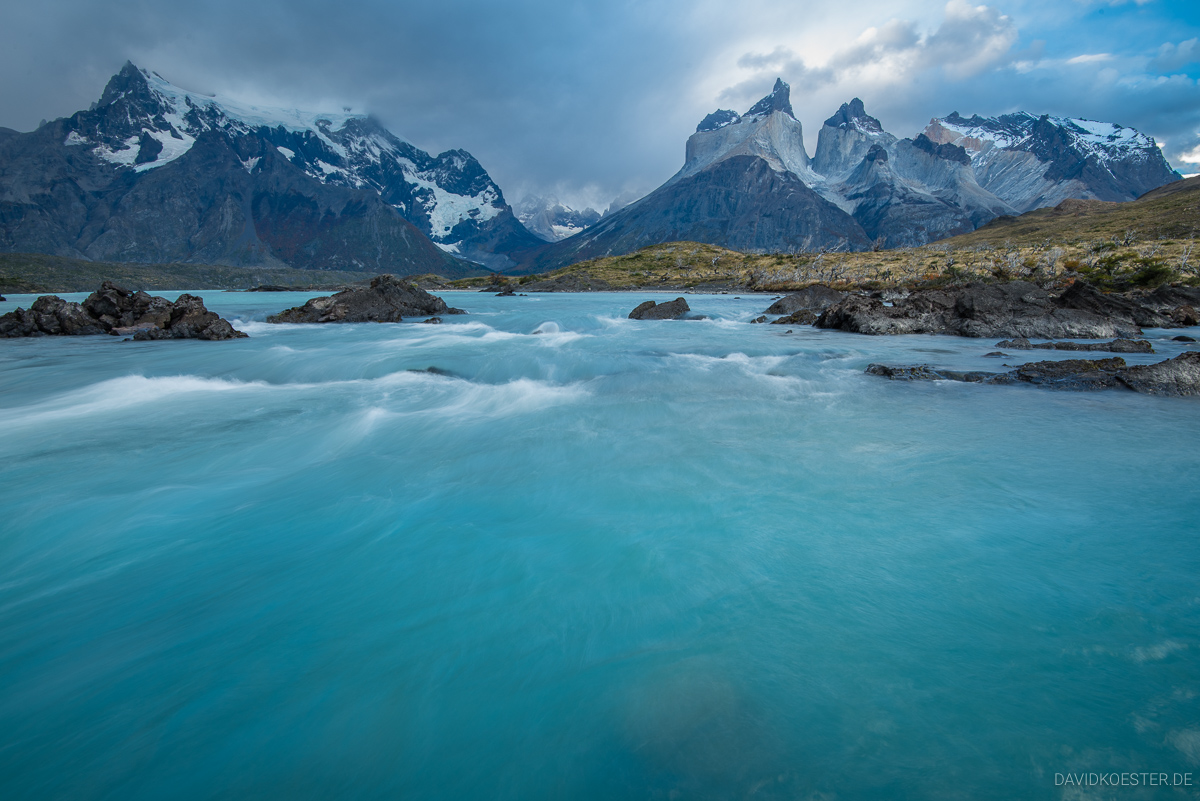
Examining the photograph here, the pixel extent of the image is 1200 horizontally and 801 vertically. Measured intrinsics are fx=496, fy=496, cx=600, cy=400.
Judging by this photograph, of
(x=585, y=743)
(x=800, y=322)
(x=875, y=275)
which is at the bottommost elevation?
(x=585, y=743)

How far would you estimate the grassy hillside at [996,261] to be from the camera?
5106 centimetres

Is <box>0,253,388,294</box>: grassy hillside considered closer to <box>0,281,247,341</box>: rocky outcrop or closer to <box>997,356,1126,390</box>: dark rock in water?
<box>0,281,247,341</box>: rocky outcrop

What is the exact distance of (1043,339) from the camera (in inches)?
846

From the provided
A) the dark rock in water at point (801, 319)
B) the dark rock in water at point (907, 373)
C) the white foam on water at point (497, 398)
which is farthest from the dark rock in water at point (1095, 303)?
the white foam on water at point (497, 398)

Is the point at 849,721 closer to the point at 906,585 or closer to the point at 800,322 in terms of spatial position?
the point at 906,585

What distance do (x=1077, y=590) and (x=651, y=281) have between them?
10362 centimetres

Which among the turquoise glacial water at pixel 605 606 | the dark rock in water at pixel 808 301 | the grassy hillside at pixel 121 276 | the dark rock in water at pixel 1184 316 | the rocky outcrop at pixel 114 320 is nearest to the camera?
the turquoise glacial water at pixel 605 606

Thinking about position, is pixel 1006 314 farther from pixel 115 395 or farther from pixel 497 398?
pixel 115 395

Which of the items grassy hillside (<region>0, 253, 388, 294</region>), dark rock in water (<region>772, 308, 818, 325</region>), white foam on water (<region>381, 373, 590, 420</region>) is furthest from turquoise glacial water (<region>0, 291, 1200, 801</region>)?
grassy hillside (<region>0, 253, 388, 294</region>)

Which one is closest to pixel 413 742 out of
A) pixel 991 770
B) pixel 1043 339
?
pixel 991 770

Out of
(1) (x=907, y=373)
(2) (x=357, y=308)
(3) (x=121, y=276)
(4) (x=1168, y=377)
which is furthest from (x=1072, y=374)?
(3) (x=121, y=276)

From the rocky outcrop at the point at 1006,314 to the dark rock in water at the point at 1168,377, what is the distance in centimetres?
1097

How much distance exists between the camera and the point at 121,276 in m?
121

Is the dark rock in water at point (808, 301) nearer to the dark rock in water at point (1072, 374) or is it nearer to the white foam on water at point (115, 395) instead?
the dark rock in water at point (1072, 374)
